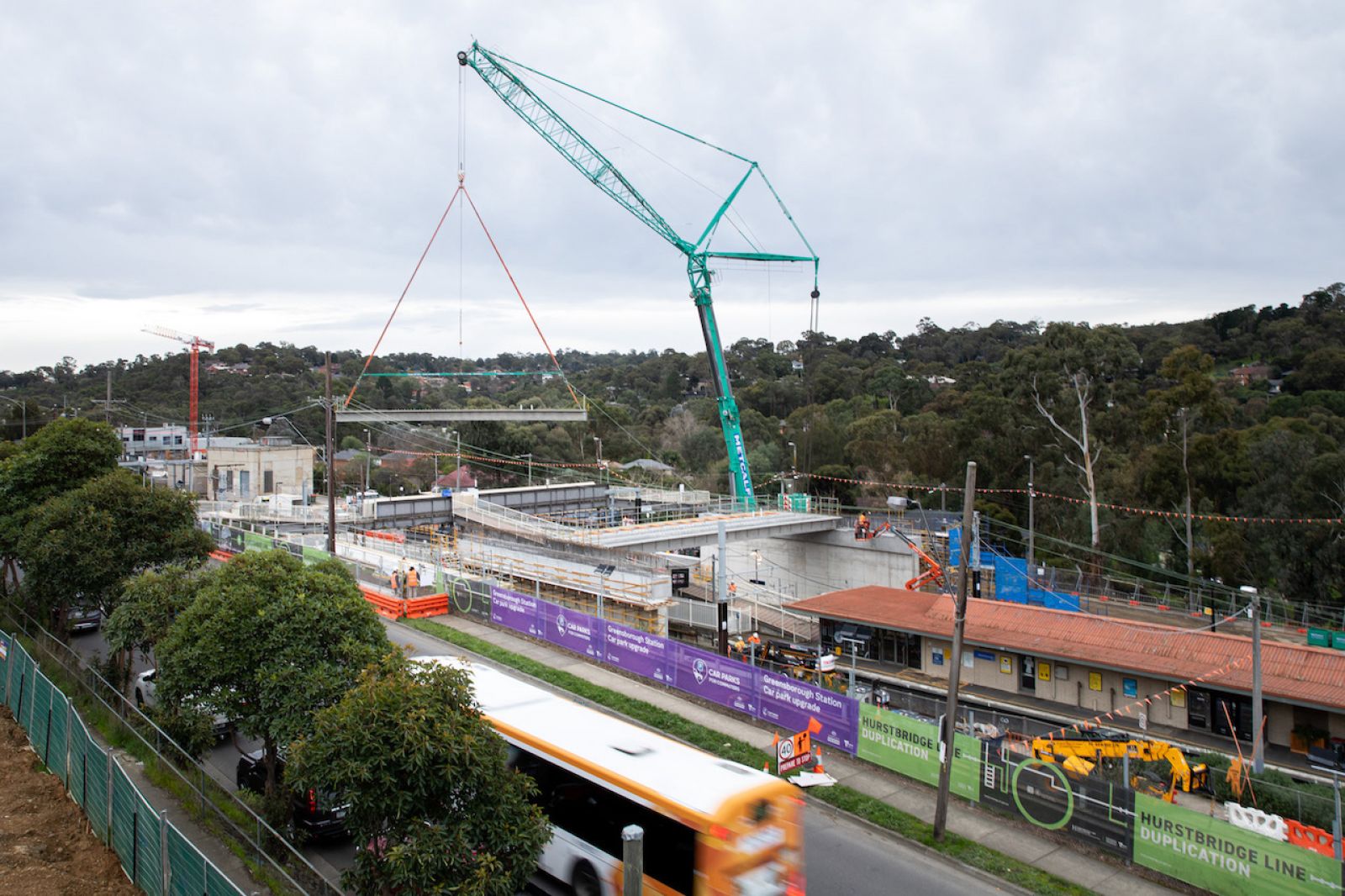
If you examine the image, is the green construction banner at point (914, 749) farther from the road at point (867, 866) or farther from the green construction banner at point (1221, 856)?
the green construction banner at point (1221, 856)

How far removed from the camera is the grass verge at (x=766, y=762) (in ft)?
45.9

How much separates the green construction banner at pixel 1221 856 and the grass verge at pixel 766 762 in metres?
1.47

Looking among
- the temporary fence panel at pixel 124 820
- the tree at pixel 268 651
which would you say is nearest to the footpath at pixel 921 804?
the tree at pixel 268 651

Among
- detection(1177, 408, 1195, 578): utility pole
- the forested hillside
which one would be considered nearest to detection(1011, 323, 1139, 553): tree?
the forested hillside

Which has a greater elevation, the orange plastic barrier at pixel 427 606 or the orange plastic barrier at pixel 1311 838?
the orange plastic barrier at pixel 1311 838

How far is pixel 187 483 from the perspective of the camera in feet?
245

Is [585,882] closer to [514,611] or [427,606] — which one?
[514,611]

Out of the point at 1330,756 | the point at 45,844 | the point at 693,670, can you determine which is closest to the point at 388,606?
the point at 693,670

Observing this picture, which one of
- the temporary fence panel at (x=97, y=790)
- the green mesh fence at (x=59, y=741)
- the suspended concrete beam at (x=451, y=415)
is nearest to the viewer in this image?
the temporary fence panel at (x=97, y=790)

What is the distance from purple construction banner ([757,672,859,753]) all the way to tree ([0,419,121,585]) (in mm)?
19826

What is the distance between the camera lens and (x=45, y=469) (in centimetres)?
2533

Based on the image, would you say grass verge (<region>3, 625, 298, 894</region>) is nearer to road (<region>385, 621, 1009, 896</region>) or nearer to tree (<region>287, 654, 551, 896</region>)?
tree (<region>287, 654, 551, 896</region>)

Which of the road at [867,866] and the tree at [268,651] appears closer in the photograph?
the tree at [268,651]

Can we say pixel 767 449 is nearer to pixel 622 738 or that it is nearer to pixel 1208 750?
pixel 1208 750
